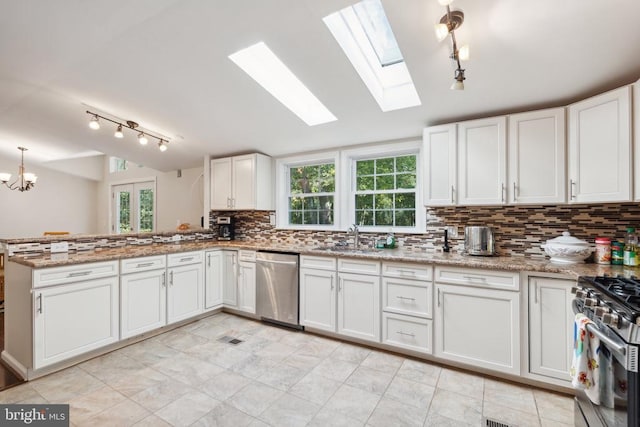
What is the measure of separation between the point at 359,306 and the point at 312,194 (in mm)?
1706

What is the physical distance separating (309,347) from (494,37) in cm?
290

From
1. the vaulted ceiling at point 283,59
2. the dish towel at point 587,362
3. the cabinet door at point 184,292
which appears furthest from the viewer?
the cabinet door at point 184,292

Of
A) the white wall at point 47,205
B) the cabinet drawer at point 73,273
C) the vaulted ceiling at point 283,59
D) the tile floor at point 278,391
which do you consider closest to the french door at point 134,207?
the white wall at point 47,205

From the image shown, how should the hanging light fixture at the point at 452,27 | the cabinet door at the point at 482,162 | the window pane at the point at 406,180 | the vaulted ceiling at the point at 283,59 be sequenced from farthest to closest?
the window pane at the point at 406,180
the cabinet door at the point at 482,162
the vaulted ceiling at the point at 283,59
the hanging light fixture at the point at 452,27

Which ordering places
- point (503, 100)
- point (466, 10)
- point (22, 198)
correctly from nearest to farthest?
1. point (466, 10)
2. point (503, 100)
3. point (22, 198)

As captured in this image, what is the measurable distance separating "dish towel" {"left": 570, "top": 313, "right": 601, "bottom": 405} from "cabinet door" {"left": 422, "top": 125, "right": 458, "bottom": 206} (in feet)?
4.60

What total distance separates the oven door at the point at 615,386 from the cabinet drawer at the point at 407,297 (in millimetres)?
1149

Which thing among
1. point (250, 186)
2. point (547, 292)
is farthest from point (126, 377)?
point (547, 292)

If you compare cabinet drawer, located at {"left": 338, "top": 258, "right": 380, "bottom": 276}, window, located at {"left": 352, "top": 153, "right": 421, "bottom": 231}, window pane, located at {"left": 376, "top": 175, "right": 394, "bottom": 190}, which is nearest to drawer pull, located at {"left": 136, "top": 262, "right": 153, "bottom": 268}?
cabinet drawer, located at {"left": 338, "top": 258, "right": 380, "bottom": 276}

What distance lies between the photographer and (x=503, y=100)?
7.91ft

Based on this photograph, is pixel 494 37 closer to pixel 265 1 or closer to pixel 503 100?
pixel 503 100

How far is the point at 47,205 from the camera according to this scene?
653cm

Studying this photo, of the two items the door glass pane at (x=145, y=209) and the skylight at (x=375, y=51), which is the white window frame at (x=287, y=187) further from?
the door glass pane at (x=145, y=209)

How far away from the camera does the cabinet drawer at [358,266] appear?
109 inches
